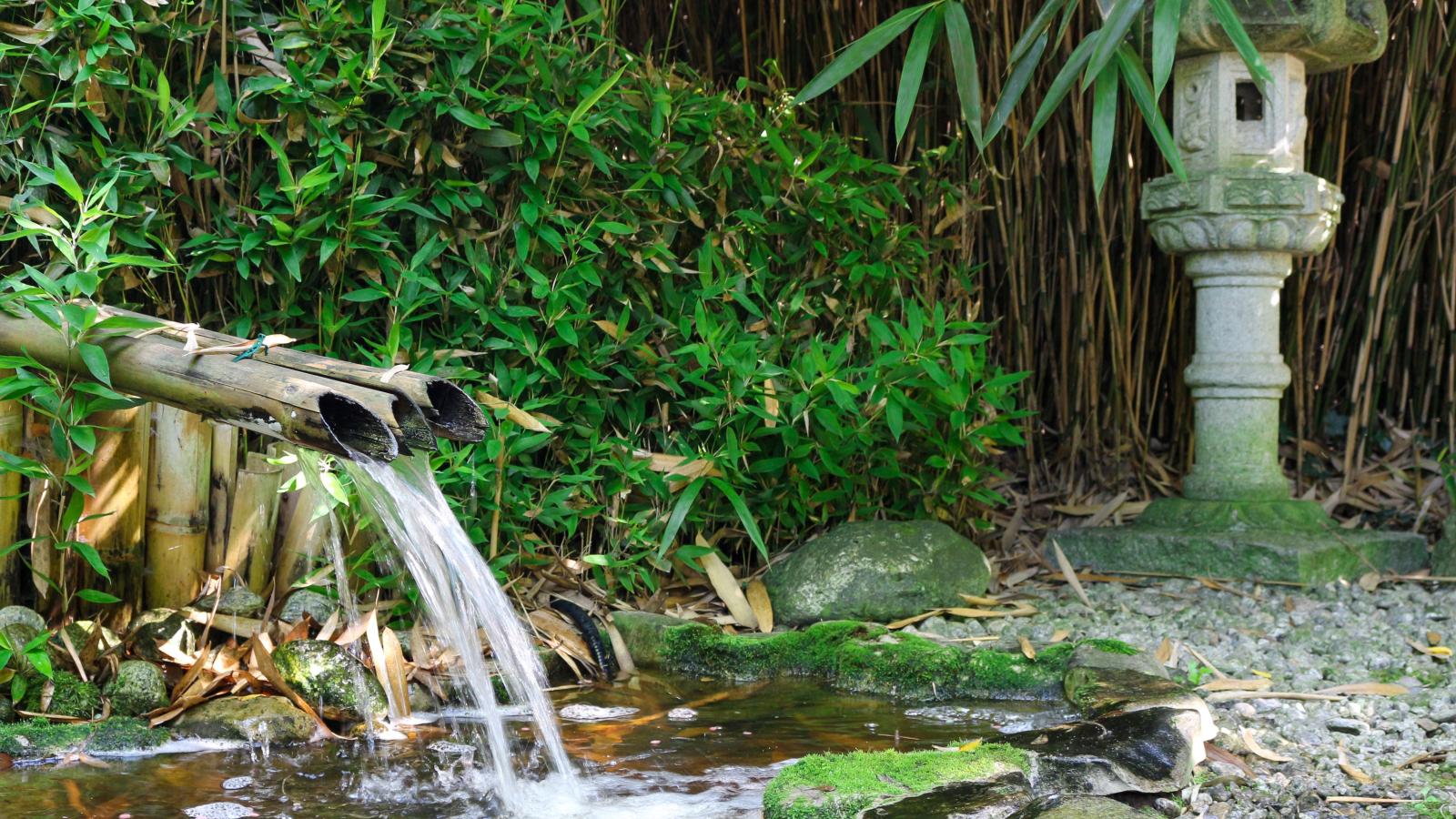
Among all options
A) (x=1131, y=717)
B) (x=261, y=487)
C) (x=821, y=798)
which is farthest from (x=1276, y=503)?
(x=261, y=487)

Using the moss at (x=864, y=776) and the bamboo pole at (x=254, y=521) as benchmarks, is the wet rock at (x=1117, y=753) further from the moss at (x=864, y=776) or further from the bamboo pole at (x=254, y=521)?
the bamboo pole at (x=254, y=521)

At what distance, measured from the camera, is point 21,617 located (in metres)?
2.34

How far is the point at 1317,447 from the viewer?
15.1 ft

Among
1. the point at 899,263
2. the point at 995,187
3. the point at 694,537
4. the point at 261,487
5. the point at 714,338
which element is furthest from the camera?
the point at 995,187

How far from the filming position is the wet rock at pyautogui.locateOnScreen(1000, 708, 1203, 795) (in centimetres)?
182

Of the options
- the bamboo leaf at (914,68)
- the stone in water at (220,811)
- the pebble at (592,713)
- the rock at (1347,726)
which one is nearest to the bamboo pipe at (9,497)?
the stone in water at (220,811)

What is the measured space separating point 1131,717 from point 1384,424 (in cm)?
326

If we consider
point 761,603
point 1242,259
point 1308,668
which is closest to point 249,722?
point 761,603

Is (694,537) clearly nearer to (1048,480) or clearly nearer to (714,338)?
(714,338)

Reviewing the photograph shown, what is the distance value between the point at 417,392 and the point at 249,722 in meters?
1.01

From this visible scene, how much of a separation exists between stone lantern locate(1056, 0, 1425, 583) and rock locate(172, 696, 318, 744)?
247cm

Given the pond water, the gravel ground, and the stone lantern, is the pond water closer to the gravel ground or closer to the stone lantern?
the gravel ground

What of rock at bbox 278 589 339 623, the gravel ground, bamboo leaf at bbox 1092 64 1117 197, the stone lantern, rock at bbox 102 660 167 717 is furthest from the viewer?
the stone lantern

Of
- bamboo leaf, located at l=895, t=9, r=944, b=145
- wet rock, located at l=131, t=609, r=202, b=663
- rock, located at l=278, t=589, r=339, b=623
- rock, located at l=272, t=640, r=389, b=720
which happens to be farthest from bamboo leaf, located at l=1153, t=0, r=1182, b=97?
wet rock, located at l=131, t=609, r=202, b=663
